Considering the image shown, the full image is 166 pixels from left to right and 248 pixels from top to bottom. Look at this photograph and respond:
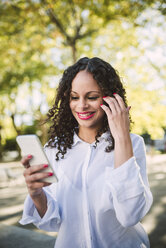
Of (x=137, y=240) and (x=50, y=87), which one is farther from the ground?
(x=50, y=87)

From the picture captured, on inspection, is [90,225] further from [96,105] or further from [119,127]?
[96,105]

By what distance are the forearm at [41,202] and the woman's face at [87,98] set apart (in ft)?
1.84

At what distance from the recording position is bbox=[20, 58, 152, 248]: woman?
1323mm

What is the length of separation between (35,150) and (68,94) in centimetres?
69

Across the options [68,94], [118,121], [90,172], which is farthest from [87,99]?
[90,172]

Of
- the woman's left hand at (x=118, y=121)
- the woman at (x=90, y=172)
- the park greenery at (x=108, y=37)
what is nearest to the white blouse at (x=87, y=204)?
the woman at (x=90, y=172)

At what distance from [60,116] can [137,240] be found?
107 centimetres

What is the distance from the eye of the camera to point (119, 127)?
4.24 ft

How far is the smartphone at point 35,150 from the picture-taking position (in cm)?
125

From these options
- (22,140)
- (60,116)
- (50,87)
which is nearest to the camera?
(22,140)

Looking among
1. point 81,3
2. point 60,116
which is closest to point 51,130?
point 60,116

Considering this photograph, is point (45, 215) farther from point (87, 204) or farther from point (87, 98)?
point (87, 98)

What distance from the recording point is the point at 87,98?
1.63 m

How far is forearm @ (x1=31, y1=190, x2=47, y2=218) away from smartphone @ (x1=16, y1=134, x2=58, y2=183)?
0.89 ft
